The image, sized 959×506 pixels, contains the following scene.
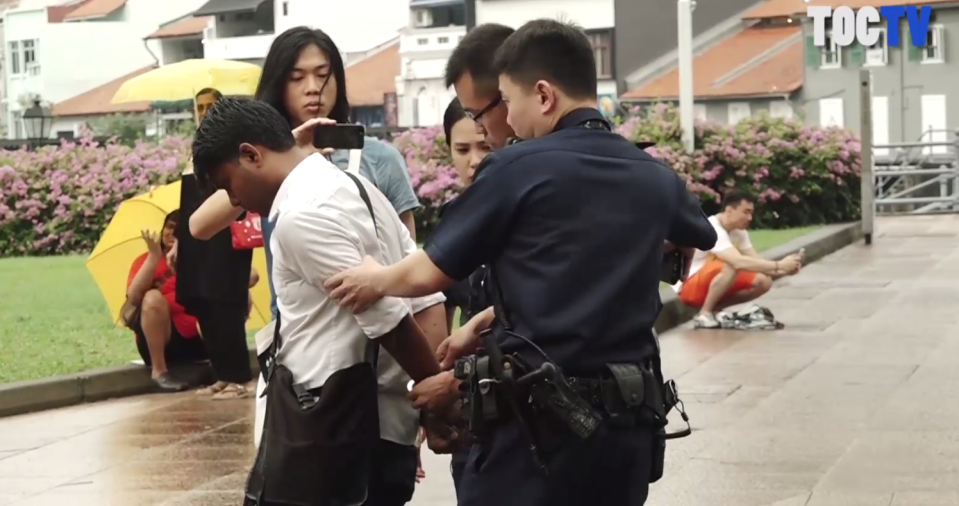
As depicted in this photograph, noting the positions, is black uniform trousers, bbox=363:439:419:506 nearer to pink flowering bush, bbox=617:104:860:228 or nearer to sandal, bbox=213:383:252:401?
sandal, bbox=213:383:252:401

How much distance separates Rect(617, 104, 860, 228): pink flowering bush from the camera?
24.0 meters

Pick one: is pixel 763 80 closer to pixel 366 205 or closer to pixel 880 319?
pixel 880 319

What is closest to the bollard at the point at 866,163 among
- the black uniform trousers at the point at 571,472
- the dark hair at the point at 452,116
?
the dark hair at the point at 452,116

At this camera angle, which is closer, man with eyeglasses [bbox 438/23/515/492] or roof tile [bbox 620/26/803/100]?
man with eyeglasses [bbox 438/23/515/492]

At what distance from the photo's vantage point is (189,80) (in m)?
15.5

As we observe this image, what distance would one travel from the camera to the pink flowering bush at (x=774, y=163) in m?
24.0

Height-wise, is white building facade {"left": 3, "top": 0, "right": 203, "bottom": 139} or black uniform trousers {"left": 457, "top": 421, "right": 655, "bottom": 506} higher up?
white building facade {"left": 3, "top": 0, "right": 203, "bottom": 139}

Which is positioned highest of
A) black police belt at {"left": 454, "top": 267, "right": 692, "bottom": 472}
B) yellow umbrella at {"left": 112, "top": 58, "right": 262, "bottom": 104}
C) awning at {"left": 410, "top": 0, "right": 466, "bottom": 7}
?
awning at {"left": 410, "top": 0, "right": 466, "bottom": 7}

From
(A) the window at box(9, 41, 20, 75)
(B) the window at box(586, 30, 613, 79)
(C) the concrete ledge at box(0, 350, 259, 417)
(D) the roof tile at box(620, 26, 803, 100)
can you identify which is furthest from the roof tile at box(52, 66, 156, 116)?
(C) the concrete ledge at box(0, 350, 259, 417)

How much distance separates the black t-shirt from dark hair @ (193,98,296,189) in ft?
18.0

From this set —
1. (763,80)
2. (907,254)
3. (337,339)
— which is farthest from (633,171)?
(763,80)

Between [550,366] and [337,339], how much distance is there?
63 cm

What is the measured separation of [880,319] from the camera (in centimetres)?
1311

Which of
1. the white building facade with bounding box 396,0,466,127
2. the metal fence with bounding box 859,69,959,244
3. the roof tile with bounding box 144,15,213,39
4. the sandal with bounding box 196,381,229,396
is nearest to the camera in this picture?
the sandal with bounding box 196,381,229,396
